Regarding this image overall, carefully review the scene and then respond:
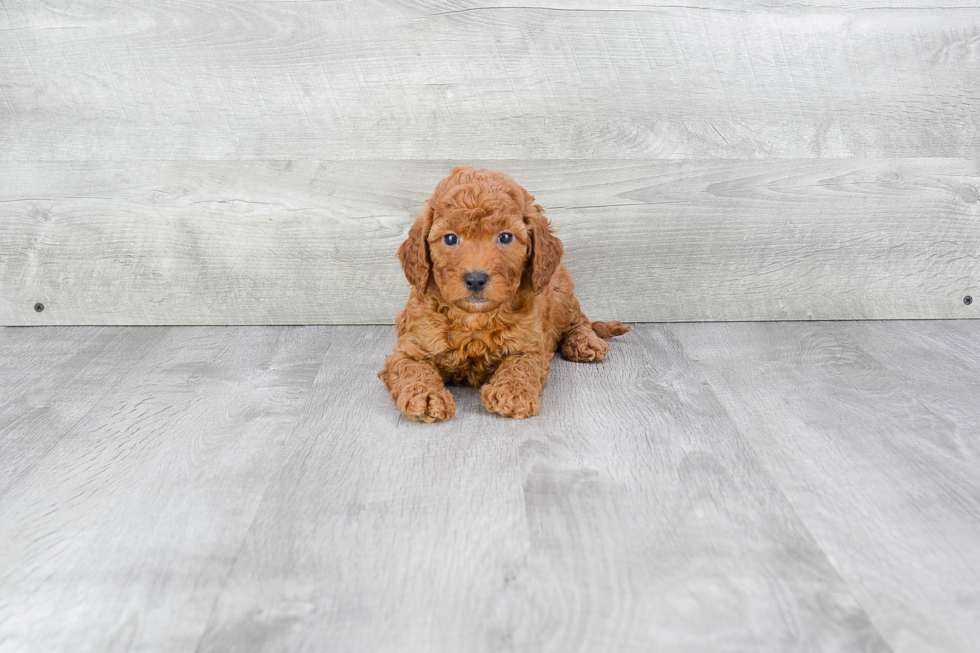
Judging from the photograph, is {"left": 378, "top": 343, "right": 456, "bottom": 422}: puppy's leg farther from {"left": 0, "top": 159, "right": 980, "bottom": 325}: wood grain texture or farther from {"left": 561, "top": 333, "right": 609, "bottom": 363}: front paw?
{"left": 0, "top": 159, "right": 980, "bottom": 325}: wood grain texture

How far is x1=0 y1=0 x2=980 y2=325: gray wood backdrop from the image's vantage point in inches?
105

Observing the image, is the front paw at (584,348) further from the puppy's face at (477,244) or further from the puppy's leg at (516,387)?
the puppy's face at (477,244)

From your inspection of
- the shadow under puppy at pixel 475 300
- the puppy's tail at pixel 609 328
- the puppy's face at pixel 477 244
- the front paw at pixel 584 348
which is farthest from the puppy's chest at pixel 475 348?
the puppy's tail at pixel 609 328

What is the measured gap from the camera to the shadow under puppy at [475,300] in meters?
2.01

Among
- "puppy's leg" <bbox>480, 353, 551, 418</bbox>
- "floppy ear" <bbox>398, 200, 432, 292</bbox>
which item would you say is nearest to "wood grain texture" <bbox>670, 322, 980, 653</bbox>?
"puppy's leg" <bbox>480, 353, 551, 418</bbox>

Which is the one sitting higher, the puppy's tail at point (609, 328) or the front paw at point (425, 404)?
the front paw at point (425, 404)

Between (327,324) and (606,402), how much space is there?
118cm

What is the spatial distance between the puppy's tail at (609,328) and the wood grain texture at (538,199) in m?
0.21

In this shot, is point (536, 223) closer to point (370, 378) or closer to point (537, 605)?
point (370, 378)

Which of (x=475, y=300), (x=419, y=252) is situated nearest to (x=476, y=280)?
(x=475, y=300)

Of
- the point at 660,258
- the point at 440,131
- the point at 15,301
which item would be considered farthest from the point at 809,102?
the point at 15,301

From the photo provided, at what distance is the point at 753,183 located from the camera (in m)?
2.79

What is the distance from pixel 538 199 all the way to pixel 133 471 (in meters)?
1.56

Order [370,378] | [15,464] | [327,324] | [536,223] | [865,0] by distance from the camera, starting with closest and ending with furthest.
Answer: [15,464]
[536,223]
[370,378]
[865,0]
[327,324]
